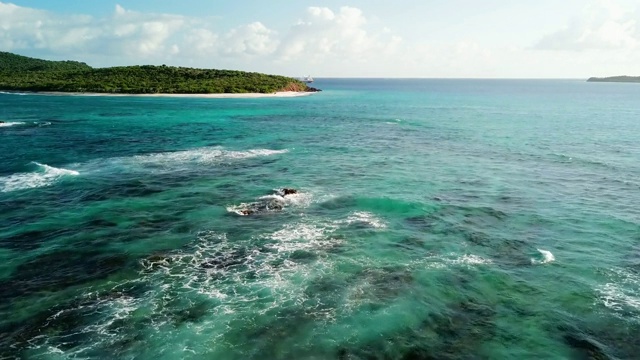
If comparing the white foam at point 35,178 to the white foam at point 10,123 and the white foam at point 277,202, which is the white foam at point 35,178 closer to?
the white foam at point 277,202

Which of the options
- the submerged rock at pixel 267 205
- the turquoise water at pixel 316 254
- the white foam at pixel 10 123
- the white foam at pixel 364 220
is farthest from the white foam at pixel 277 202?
the white foam at pixel 10 123

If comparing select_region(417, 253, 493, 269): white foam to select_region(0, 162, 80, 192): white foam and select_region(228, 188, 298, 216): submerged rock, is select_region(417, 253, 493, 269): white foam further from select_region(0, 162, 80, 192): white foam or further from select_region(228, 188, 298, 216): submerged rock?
select_region(0, 162, 80, 192): white foam

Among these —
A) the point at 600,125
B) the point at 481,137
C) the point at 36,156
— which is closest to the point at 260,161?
the point at 36,156

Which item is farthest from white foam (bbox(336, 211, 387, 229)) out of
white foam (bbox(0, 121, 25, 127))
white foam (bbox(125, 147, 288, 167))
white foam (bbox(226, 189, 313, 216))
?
white foam (bbox(0, 121, 25, 127))

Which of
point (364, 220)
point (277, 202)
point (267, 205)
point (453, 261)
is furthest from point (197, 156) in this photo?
point (453, 261)

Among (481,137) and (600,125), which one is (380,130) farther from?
(600,125)

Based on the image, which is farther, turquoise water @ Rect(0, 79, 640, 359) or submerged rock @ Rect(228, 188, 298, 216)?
submerged rock @ Rect(228, 188, 298, 216)
